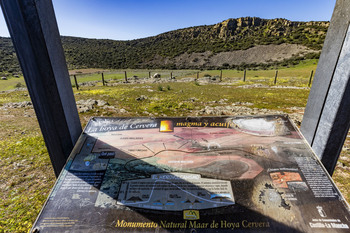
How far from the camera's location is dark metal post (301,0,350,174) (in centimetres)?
198

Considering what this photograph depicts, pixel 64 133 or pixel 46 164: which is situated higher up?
pixel 64 133

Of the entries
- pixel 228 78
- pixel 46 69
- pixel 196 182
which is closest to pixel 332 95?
Answer: pixel 196 182

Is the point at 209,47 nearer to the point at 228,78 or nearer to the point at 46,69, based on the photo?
the point at 228,78

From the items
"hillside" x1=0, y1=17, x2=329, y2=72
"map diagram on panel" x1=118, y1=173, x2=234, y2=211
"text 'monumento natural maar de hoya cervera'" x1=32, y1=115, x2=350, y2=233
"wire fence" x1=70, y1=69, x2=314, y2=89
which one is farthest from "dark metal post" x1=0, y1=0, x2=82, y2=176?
"hillside" x1=0, y1=17, x2=329, y2=72

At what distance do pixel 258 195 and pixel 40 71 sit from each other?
2.83 meters

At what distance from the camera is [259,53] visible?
41.7m

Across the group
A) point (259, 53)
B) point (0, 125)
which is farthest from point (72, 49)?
point (0, 125)

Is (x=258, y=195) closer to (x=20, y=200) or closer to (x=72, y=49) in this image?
(x=20, y=200)

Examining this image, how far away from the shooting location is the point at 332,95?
2.15 m

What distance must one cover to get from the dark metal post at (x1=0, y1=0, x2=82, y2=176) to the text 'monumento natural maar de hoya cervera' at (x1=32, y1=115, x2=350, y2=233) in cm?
33

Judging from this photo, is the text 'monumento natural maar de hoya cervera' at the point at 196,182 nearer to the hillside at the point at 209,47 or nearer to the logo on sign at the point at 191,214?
the logo on sign at the point at 191,214

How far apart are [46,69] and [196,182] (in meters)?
2.20

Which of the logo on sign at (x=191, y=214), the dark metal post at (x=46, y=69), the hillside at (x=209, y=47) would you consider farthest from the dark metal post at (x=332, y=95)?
the hillside at (x=209, y=47)

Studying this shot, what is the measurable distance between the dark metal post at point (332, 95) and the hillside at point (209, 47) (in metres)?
37.7
